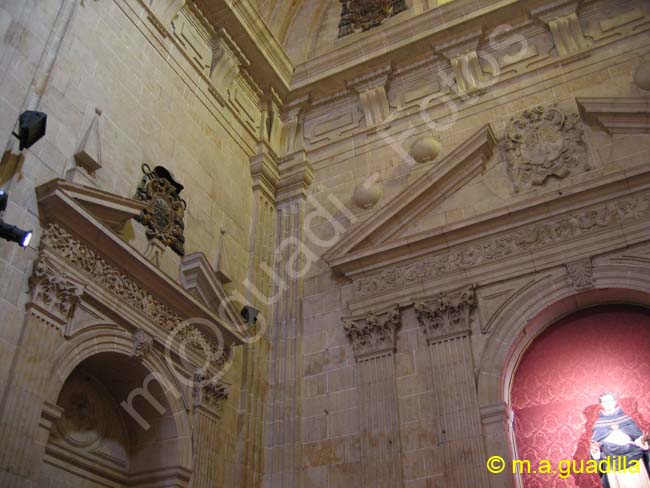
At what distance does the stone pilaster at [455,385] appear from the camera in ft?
26.5

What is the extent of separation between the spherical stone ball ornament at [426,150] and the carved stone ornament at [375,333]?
2.55m

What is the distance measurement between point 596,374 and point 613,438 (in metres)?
1.05

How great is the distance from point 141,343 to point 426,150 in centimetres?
529

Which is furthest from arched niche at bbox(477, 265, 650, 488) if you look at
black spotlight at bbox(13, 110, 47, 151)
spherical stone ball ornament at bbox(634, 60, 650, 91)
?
black spotlight at bbox(13, 110, 47, 151)

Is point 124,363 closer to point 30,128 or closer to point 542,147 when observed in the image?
point 30,128

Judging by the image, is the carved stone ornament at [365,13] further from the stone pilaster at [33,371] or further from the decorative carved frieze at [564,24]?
the stone pilaster at [33,371]

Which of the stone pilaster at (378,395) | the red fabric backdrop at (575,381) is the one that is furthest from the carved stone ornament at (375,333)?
the red fabric backdrop at (575,381)

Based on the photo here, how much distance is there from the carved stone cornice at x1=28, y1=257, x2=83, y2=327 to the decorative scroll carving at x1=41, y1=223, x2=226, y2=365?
22cm

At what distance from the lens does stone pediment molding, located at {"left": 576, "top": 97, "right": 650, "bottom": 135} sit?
362 inches

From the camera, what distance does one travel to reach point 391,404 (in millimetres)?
8914

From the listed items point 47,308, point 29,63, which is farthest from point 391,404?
point 29,63

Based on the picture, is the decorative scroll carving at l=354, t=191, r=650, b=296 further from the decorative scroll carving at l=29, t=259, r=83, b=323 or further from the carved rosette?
the decorative scroll carving at l=29, t=259, r=83, b=323

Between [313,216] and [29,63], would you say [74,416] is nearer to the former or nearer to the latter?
[29,63]

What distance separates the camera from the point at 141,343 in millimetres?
7762
